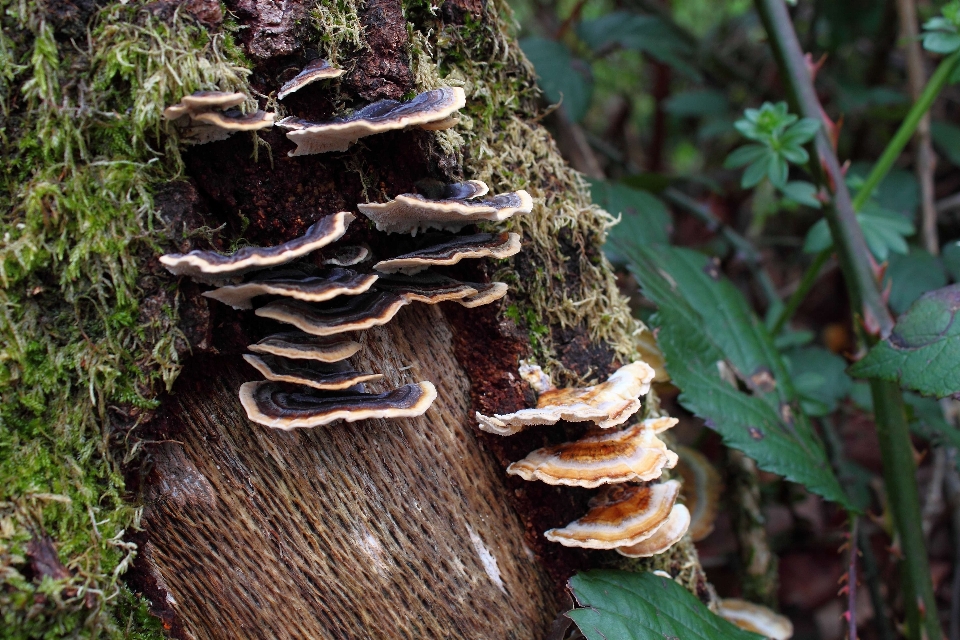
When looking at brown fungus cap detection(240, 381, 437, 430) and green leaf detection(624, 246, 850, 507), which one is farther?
green leaf detection(624, 246, 850, 507)

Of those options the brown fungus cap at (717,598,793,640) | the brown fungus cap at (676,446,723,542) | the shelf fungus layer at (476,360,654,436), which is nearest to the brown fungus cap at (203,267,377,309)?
the shelf fungus layer at (476,360,654,436)

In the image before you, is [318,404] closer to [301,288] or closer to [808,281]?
[301,288]

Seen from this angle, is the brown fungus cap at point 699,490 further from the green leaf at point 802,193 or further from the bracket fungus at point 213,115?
the bracket fungus at point 213,115

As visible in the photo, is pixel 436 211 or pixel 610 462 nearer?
pixel 436 211

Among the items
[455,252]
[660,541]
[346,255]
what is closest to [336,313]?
[346,255]

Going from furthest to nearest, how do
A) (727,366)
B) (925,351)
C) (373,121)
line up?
(727,366), (925,351), (373,121)

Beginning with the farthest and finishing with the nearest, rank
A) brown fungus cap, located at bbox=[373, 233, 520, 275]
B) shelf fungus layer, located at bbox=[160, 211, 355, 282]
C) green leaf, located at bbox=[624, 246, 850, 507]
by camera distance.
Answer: green leaf, located at bbox=[624, 246, 850, 507] < brown fungus cap, located at bbox=[373, 233, 520, 275] < shelf fungus layer, located at bbox=[160, 211, 355, 282]

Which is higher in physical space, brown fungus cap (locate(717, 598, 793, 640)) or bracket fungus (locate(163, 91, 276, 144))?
bracket fungus (locate(163, 91, 276, 144))

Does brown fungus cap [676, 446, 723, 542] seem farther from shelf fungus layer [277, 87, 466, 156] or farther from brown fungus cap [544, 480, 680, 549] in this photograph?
shelf fungus layer [277, 87, 466, 156]
